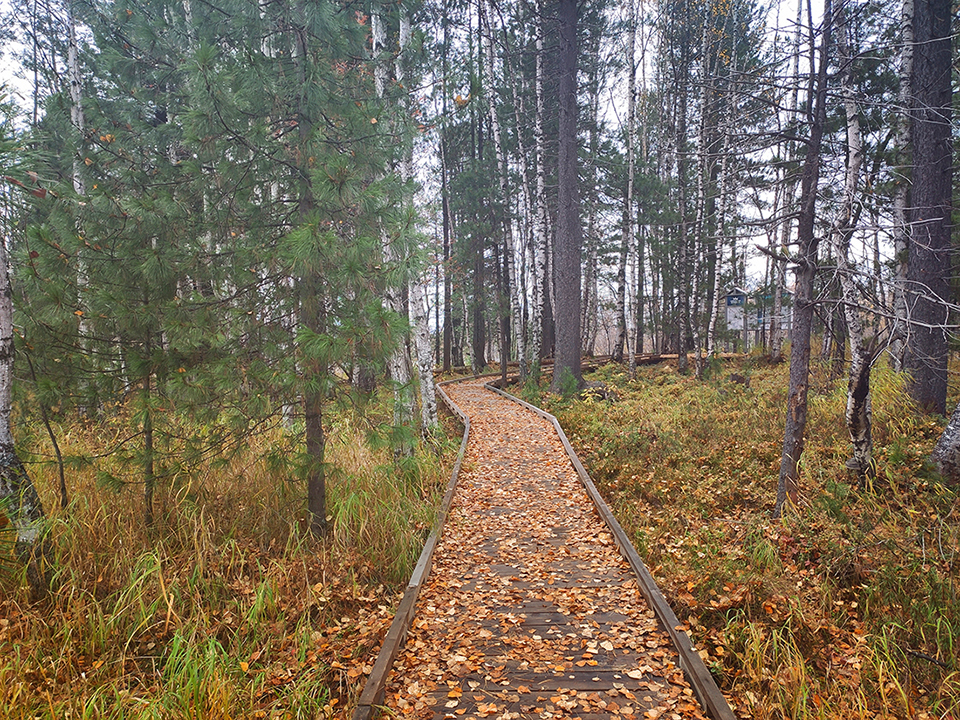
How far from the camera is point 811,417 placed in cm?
859

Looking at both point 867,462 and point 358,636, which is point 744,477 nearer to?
point 867,462

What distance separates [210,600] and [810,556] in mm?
5959

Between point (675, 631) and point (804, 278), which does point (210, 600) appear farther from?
point (804, 278)

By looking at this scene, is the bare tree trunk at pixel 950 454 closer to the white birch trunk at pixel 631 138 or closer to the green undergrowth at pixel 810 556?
the green undergrowth at pixel 810 556

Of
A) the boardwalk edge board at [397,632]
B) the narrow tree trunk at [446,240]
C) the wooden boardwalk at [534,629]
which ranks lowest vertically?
the wooden boardwalk at [534,629]

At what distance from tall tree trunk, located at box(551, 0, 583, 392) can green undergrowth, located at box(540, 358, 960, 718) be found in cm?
526

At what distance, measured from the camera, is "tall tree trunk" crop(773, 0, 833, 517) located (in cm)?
478

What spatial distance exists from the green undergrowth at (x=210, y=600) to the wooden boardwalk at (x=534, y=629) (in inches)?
18.4

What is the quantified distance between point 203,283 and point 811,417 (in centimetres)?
986

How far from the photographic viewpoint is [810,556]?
16.2 feet

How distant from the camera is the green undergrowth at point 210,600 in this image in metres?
3.24

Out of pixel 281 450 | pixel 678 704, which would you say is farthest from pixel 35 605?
pixel 678 704

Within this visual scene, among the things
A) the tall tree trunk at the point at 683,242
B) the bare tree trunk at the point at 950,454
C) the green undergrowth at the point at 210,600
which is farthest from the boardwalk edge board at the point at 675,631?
the tall tree trunk at the point at 683,242

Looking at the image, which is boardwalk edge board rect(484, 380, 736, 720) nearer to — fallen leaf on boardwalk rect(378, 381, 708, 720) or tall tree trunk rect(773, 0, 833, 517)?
fallen leaf on boardwalk rect(378, 381, 708, 720)
